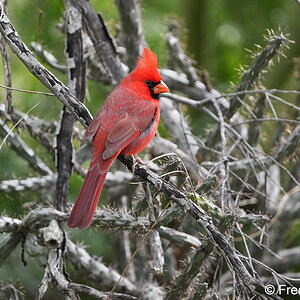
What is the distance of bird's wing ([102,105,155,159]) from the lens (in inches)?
103

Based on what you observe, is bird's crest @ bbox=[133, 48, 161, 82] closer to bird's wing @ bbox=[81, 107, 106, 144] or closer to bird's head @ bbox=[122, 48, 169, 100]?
bird's head @ bbox=[122, 48, 169, 100]

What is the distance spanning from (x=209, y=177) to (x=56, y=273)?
90 cm

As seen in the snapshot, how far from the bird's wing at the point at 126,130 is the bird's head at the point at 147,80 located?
15 centimetres

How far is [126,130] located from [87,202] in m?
0.46

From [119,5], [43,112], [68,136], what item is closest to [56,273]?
[68,136]

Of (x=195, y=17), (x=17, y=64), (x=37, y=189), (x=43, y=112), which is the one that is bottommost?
(x=37, y=189)

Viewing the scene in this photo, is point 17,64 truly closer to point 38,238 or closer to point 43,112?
point 43,112

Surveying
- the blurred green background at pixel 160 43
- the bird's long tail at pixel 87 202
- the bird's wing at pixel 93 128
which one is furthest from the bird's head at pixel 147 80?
the blurred green background at pixel 160 43

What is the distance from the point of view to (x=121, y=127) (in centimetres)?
275

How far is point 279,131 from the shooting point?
13.6ft

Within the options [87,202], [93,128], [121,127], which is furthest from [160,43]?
[87,202]

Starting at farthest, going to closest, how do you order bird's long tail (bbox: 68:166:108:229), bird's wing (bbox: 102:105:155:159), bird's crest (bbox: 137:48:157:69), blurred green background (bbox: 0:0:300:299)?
blurred green background (bbox: 0:0:300:299) → bird's crest (bbox: 137:48:157:69) → bird's wing (bbox: 102:105:155:159) → bird's long tail (bbox: 68:166:108:229)

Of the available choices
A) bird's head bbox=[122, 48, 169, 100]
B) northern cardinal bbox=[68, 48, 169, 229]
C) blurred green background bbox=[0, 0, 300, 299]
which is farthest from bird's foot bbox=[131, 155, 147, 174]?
blurred green background bbox=[0, 0, 300, 299]

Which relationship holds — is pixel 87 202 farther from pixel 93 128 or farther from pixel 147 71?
pixel 147 71
